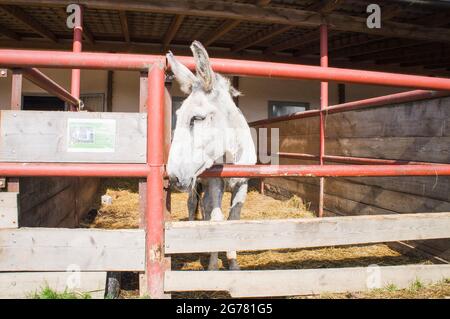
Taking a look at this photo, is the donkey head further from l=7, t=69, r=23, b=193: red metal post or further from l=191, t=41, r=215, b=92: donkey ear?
l=7, t=69, r=23, b=193: red metal post

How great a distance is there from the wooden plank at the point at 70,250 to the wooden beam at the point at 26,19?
6347mm

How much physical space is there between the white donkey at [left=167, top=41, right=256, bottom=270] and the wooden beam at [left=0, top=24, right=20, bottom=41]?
7833 mm

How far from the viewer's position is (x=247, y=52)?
9992 mm

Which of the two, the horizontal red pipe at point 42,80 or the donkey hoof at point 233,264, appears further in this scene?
the donkey hoof at point 233,264

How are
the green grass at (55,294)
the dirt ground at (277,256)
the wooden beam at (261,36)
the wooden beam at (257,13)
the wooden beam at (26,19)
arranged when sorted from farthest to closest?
the wooden beam at (261,36)
the wooden beam at (26,19)
the wooden beam at (257,13)
the dirt ground at (277,256)
the green grass at (55,294)

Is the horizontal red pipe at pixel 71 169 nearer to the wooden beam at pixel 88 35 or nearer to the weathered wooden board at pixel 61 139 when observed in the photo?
the weathered wooden board at pixel 61 139

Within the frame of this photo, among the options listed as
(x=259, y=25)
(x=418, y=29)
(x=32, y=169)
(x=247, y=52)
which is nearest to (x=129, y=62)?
(x=32, y=169)

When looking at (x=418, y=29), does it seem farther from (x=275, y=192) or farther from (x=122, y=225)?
(x=122, y=225)

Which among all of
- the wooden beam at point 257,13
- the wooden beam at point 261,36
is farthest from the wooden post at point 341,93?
the wooden beam at point 257,13

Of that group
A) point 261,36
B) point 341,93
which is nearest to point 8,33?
point 261,36

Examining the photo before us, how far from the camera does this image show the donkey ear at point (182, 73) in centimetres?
189

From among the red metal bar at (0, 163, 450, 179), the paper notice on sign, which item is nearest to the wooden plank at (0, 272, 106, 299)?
the red metal bar at (0, 163, 450, 179)

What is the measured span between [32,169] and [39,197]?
0.67 meters

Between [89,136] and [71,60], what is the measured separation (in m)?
0.42
